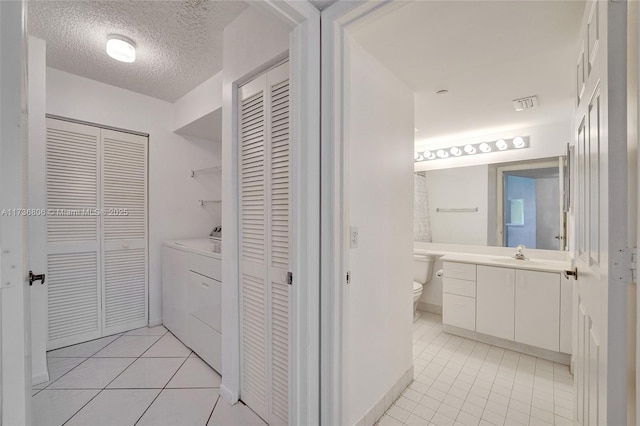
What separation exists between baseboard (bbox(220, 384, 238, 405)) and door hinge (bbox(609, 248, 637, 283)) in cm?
186

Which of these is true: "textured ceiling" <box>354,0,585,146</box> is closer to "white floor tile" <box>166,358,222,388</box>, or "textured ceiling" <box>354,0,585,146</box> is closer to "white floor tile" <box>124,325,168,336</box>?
"white floor tile" <box>166,358,222,388</box>

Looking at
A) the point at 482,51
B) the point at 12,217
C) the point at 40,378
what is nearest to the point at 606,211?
the point at 482,51

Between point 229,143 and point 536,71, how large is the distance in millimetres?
1967

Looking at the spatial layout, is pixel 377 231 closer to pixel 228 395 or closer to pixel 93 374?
pixel 228 395

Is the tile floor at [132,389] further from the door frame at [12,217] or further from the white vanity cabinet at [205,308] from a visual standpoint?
the door frame at [12,217]

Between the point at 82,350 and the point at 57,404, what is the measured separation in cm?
77

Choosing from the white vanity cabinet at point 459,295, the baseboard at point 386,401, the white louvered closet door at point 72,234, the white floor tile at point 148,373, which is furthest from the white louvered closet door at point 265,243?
the white vanity cabinet at point 459,295

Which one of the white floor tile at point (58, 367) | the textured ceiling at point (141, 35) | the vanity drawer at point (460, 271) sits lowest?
the white floor tile at point (58, 367)

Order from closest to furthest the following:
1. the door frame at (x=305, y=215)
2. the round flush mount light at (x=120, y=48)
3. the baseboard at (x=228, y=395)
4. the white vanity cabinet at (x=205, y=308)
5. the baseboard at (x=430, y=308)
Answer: the door frame at (x=305, y=215)
the baseboard at (x=228, y=395)
the round flush mount light at (x=120, y=48)
the white vanity cabinet at (x=205, y=308)
the baseboard at (x=430, y=308)

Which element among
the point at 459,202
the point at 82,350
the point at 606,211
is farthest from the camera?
the point at 459,202

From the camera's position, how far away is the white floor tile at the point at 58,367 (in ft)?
6.21

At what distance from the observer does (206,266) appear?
79.7 inches

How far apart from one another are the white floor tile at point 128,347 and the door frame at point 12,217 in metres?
2.01

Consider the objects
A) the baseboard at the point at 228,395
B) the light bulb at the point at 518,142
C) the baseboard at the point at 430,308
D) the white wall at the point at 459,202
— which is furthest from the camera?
the baseboard at the point at 430,308
